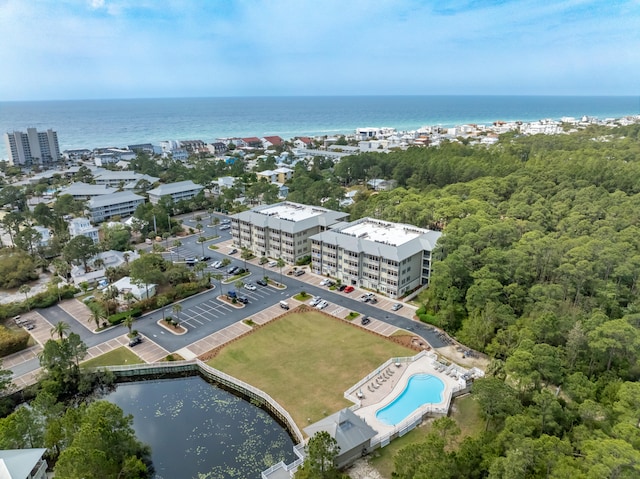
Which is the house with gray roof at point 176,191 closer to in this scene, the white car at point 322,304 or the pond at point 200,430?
the white car at point 322,304

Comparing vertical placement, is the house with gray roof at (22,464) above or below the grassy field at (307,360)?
above

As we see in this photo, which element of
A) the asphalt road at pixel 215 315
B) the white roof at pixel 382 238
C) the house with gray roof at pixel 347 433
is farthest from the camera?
the white roof at pixel 382 238

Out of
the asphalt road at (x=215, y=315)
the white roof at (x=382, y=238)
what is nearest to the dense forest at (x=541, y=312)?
the white roof at (x=382, y=238)

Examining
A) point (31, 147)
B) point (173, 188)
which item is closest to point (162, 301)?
point (173, 188)

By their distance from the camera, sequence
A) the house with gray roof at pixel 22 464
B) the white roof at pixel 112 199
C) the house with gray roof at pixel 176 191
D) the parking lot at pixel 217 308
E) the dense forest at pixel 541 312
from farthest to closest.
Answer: the house with gray roof at pixel 176 191
the white roof at pixel 112 199
the parking lot at pixel 217 308
the dense forest at pixel 541 312
the house with gray roof at pixel 22 464

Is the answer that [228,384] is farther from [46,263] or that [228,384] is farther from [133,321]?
[46,263]

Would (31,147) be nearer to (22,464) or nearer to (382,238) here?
(382,238)
